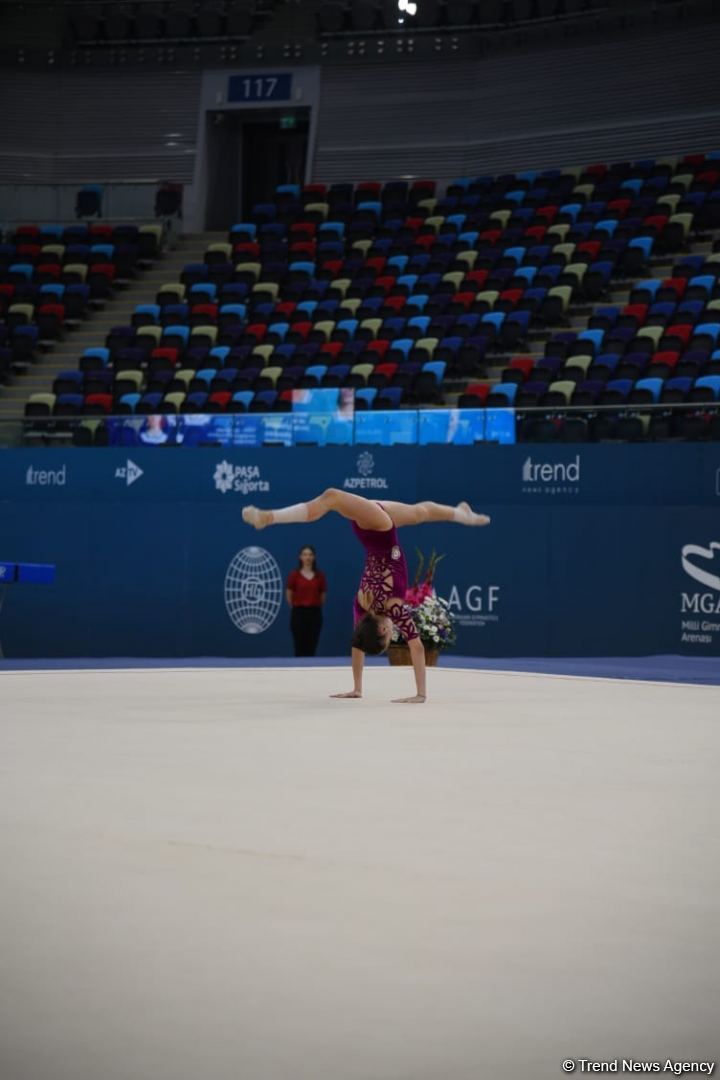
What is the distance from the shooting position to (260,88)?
106 ft

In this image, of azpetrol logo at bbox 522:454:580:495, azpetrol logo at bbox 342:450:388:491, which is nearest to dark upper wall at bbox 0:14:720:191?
azpetrol logo at bbox 522:454:580:495

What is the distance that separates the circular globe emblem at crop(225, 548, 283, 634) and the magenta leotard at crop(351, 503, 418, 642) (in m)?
7.62

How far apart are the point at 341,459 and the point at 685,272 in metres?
7.51

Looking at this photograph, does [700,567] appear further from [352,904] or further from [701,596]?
[352,904]

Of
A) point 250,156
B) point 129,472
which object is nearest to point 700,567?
point 129,472

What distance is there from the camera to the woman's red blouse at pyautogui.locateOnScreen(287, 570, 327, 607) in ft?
55.8

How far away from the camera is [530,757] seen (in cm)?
813

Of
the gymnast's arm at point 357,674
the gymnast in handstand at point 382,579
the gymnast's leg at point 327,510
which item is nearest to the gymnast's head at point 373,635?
the gymnast in handstand at point 382,579

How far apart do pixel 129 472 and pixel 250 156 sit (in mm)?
16557

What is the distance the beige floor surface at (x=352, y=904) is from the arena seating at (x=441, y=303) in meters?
10.3

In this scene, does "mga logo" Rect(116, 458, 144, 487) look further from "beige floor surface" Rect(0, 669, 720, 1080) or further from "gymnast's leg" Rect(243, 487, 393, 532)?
"beige floor surface" Rect(0, 669, 720, 1080)

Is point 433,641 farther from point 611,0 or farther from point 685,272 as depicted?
point 611,0

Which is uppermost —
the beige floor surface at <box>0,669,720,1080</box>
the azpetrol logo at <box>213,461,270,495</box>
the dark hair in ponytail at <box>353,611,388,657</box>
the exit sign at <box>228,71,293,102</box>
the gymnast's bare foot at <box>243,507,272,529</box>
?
the exit sign at <box>228,71,293,102</box>

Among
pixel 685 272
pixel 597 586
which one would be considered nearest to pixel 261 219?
pixel 685 272
